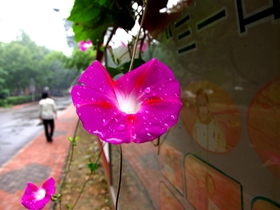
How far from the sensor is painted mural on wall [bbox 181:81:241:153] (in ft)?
2.06

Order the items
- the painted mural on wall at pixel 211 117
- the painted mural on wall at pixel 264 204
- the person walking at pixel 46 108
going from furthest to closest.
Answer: the person walking at pixel 46 108 < the painted mural on wall at pixel 211 117 < the painted mural on wall at pixel 264 204

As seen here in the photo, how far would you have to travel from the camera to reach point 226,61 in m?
0.64

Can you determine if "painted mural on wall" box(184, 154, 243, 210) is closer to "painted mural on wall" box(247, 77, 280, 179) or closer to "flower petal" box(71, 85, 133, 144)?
"painted mural on wall" box(247, 77, 280, 179)

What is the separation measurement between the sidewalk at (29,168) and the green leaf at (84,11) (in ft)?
6.20

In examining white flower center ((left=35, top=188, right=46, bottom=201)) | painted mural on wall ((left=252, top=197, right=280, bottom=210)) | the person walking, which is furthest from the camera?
the person walking

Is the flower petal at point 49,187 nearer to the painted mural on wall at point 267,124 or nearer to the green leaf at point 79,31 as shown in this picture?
the green leaf at point 79,31

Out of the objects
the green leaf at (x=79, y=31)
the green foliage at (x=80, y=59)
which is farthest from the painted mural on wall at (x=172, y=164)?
the green foliage at (x=80, y=59)

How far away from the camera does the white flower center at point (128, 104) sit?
0.45 meters

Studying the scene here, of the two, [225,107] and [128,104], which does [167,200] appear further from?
[128,104]

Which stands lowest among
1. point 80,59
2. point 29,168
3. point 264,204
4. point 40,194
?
point 29,168

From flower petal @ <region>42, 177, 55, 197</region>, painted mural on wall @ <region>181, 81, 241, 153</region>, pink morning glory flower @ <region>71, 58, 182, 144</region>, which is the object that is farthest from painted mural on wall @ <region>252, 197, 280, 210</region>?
flower petal @ <region>42, 177, 55, 197</region>

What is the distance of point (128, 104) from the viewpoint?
1.50ft

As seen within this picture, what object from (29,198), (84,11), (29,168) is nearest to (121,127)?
(84,11)

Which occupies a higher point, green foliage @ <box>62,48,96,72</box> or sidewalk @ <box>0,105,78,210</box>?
green foliage @ <box>62,48,96,72</box>
